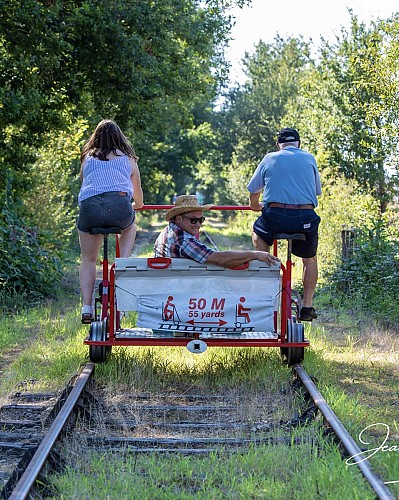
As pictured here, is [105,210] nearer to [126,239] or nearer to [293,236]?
[126,239]

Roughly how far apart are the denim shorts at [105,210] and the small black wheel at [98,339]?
870mm

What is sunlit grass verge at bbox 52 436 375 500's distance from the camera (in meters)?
4.36

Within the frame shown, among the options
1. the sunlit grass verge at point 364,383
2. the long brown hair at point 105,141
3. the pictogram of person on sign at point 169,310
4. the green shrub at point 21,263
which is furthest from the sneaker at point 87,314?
the green shrub at point 21,263

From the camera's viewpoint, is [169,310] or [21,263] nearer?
[169,310]

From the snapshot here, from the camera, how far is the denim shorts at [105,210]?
7.40m

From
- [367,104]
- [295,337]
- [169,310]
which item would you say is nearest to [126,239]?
[169,310]

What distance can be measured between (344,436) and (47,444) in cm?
175

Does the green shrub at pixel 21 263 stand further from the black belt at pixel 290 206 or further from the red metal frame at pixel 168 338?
the black belt at pixel 290 206

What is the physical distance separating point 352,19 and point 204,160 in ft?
138

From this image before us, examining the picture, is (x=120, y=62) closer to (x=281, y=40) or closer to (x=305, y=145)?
(x=305, y=145)

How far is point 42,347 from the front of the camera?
9062 millimetres

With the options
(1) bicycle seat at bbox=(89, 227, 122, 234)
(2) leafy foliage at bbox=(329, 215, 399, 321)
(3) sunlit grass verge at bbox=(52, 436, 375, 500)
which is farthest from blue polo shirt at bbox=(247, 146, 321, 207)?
(2) leafy foliage at bbox=(329, 215, 399, 321)

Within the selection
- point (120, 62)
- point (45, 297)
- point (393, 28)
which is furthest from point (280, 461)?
point (393, 28)

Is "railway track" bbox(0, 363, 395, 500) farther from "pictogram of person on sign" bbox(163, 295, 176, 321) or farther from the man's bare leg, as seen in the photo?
the man's bare leg
